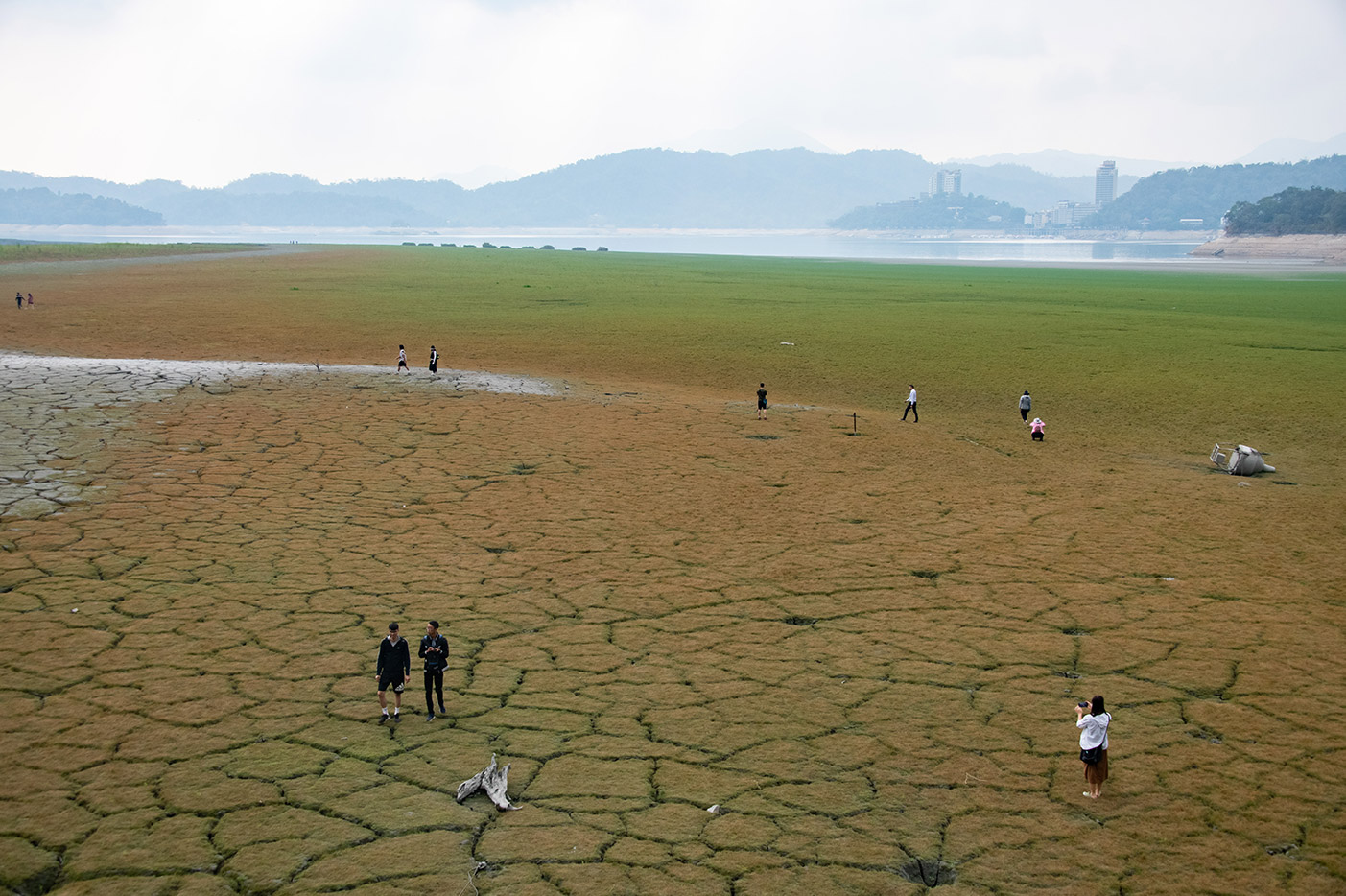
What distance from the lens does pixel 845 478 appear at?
20.9 m

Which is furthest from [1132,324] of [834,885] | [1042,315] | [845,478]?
[834,885]

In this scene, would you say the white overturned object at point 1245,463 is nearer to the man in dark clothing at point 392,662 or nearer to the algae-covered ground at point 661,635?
the algae-covered ground at point 661,635

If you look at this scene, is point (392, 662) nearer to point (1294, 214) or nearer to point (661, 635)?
point (661, 635)

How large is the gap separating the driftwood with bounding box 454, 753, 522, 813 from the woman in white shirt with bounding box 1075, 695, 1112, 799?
5.26 metres

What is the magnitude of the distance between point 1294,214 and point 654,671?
184 metres

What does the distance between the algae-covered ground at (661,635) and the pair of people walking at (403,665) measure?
1.49 feet

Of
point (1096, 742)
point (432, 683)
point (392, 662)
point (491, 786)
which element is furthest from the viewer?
point (432, 683)

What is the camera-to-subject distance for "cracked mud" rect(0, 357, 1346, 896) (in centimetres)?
860

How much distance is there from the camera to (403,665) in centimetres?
1048

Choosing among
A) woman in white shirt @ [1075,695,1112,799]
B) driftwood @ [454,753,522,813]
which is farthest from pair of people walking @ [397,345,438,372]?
woman in white shirt @ [1075,695,1112,799]

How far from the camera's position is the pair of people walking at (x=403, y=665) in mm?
10391

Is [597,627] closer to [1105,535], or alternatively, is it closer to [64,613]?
[64,613]

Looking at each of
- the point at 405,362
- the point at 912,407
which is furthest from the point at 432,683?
the point at 405,362

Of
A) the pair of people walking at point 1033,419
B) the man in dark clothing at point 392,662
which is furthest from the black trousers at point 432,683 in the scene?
the pair of people walking at point 1033,419
